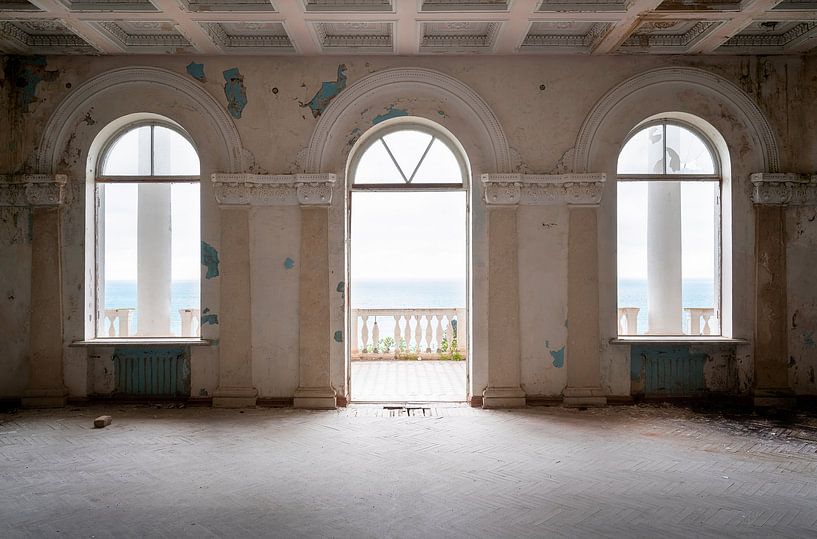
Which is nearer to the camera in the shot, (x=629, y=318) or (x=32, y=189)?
(x=32, y=189)

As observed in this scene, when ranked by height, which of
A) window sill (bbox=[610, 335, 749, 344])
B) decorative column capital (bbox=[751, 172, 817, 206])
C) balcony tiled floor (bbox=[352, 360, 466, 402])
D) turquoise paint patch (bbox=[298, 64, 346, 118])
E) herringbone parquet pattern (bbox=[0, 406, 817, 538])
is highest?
turquoise paint patch (bbox=[298, 64, 346, 118])

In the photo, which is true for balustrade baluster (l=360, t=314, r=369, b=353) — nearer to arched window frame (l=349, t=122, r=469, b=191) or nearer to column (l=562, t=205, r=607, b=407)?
arched window frame (l=349, t=122, r=469, b=191)

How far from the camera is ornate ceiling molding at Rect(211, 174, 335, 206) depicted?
276 inches

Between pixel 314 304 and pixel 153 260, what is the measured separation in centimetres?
317

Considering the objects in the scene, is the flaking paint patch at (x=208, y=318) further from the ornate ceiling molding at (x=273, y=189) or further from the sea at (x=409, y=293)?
the sea at (x=409, y=293)

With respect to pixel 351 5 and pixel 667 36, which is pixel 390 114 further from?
pixel 667 36

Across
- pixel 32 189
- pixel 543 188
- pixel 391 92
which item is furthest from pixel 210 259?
pixel 543 188

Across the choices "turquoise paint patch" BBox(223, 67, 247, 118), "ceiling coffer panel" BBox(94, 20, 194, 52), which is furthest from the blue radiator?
"ceiling coffer panel" BBox(94, 20, 194, 52)

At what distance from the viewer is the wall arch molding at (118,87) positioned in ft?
23.1

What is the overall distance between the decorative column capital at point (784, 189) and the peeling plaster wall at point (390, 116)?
0.54 feet

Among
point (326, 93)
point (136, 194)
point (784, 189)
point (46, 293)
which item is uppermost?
point (326, 93)

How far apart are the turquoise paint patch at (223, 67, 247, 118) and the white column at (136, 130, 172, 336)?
227cm

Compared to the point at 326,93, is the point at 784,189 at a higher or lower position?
lower

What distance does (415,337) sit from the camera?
36.0ft
